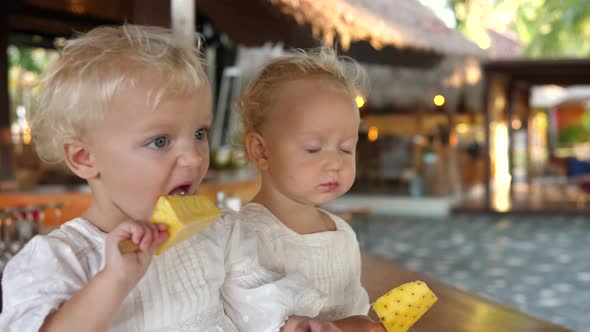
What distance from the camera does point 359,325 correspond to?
1.07 m

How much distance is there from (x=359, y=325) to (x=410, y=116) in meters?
14.3

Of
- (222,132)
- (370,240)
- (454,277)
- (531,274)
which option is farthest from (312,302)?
(222,132)

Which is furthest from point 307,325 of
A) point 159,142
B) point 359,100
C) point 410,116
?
point 410,116

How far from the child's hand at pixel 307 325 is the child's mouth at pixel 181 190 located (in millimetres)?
266

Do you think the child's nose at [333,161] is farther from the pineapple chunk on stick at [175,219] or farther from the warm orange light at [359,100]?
the pineapple chunk on stick at [175,219]

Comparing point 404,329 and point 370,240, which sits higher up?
point 404,329

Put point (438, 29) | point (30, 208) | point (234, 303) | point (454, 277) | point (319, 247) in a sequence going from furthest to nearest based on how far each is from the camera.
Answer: point (438, 29) < point (454, 277) < point (30, 208) < point (319, 247) < point (234, 303)

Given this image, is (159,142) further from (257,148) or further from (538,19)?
(538,19)

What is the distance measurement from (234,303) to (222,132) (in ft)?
24.3

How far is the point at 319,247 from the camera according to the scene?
1180mm

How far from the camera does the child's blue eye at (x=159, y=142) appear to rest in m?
0.91

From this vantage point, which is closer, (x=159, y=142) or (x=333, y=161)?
(x=159, y=142)

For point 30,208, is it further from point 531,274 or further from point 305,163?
point 531,274

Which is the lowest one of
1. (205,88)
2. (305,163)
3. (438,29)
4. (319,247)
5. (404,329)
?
(404,329)
